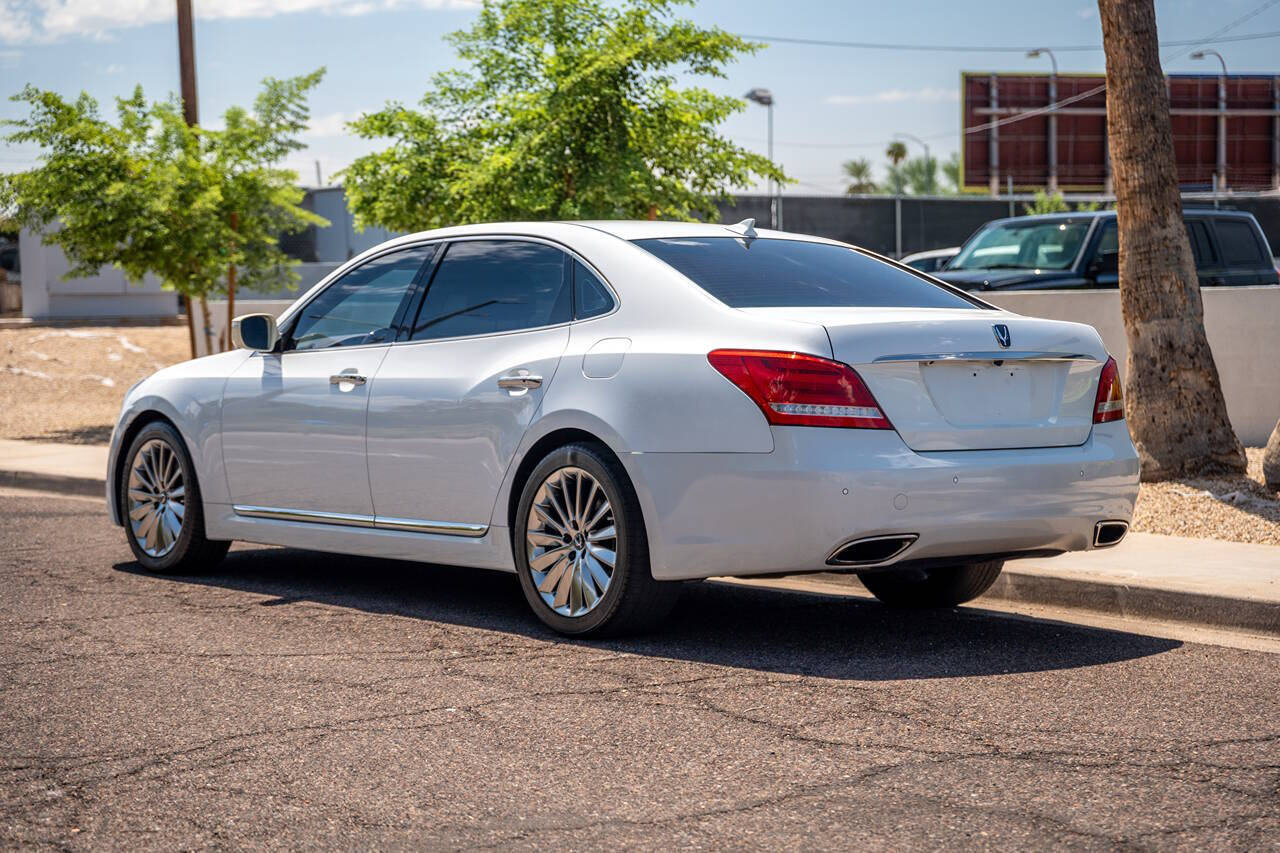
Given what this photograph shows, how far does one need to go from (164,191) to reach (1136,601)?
12780 millimetres

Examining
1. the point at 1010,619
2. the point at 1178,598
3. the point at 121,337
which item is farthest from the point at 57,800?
the point at 121,337

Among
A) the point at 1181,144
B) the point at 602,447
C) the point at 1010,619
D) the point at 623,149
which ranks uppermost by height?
the point at 1181,144

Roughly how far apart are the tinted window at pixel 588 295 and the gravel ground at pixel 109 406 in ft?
13.6

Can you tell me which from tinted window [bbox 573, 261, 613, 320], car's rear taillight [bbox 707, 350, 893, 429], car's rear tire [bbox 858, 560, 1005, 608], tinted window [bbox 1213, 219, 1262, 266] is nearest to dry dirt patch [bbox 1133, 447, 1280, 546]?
car's rear tire [bbox 858, 560, 1005, 608]

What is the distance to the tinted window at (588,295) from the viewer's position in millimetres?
6445

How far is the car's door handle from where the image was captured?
6.40m

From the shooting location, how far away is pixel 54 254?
34.3 meters

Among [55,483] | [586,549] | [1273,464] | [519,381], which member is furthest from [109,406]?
[586,549]

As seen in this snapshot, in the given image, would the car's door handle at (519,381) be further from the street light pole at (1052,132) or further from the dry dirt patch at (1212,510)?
the street light pole at (1052,132)

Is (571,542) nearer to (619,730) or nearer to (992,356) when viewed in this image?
(619,730)

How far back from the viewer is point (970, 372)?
19.3ft

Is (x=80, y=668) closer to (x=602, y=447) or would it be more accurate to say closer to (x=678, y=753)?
(x=602, y=447)

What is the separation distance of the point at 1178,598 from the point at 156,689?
13.7 feet

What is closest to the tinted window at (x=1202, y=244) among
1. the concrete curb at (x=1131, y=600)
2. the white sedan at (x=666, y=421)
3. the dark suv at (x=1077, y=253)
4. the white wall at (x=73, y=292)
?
the dark suv at (x=1077, y=253)
